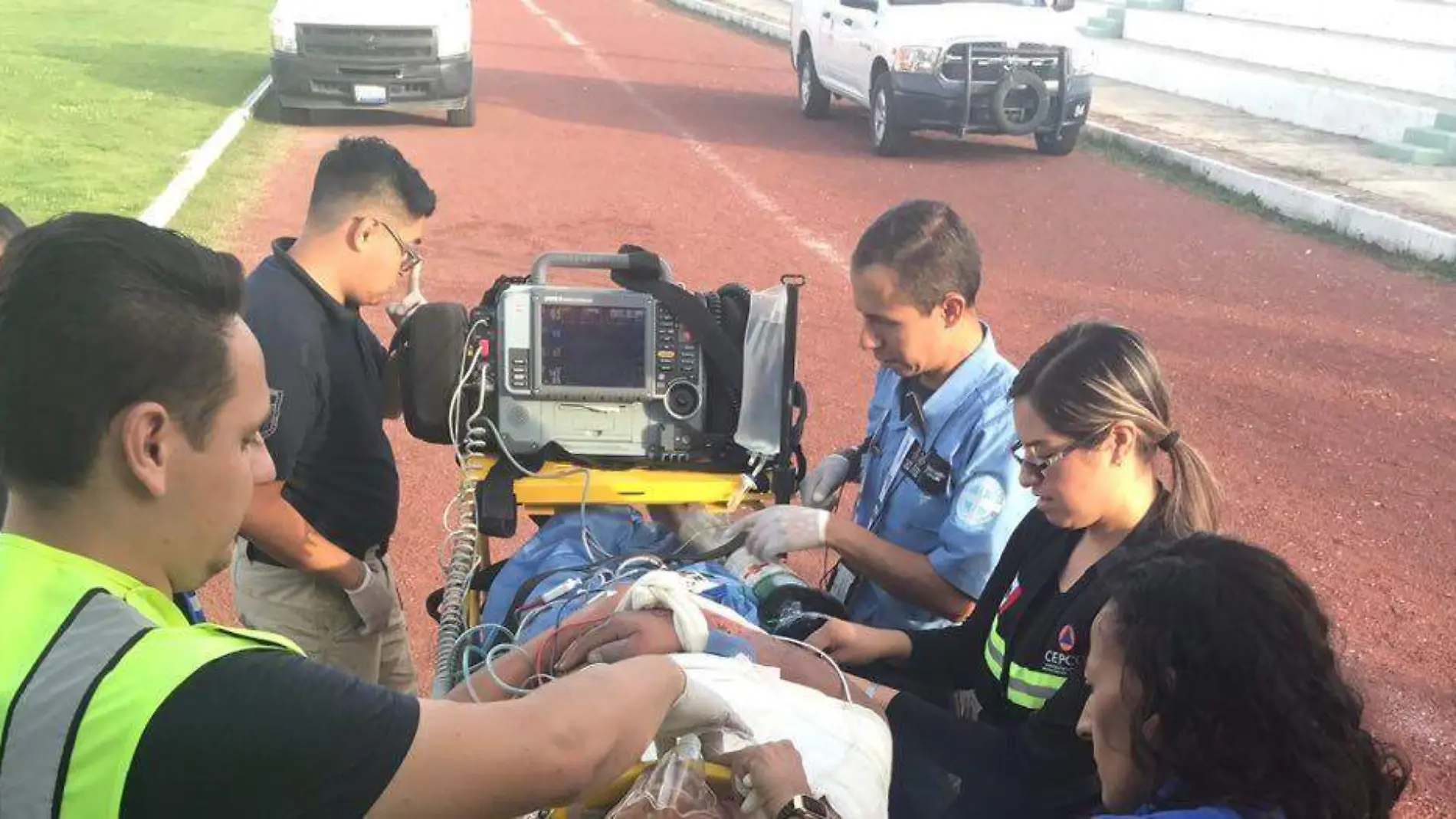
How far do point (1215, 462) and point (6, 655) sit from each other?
5.88m

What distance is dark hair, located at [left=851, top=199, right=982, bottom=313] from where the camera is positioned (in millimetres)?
3240

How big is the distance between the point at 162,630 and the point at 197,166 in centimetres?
1137

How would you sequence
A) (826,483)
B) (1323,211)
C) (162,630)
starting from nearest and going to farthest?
(162,630), (826,483), (1323,211)

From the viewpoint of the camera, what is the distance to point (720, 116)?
53.2 feet

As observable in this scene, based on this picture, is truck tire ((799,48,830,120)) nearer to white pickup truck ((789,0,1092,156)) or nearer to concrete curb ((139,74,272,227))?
white pickup truck ((789,0,1092,156))

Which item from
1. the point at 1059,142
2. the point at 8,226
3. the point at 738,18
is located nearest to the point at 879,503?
the point at 8,226

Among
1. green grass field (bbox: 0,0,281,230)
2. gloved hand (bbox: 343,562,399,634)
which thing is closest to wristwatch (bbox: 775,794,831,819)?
gloved hand (bbox: 343,562,399,634)

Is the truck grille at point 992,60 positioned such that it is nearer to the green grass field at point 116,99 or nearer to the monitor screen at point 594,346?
the green grass field at point 116,99

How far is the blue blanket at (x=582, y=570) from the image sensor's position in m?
2.88

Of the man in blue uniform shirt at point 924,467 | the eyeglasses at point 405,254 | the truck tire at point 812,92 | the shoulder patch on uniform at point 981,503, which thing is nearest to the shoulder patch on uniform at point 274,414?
the eyeglasses at point 405,254

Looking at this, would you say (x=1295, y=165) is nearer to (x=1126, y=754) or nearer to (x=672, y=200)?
(x=672, y=200)

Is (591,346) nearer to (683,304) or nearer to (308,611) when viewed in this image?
(683,304)

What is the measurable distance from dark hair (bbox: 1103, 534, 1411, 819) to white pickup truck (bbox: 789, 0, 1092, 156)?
11.8 m

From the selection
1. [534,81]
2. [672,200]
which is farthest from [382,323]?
[534,81]
